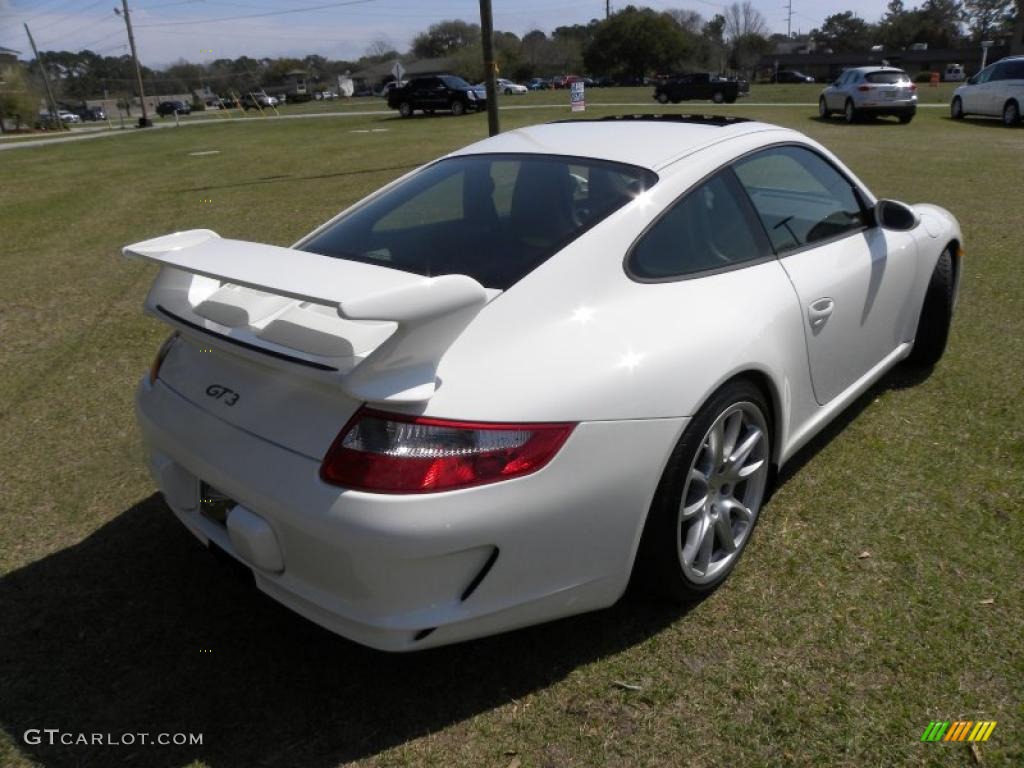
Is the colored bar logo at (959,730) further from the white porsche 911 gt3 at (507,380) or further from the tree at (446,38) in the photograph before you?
the tree at (446,38)

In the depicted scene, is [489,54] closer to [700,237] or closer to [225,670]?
[700,237]

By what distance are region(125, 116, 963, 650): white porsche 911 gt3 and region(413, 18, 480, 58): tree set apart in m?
120

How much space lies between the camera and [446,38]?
11556 centimetres

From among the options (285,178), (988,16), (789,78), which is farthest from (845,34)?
(285,178)

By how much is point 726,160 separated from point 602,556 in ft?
4.92

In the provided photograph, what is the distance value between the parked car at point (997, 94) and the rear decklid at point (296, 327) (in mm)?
22242

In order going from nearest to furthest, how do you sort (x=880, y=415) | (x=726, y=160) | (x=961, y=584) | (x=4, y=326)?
(x=961, y=584), (x=726, y=160), (x=880, y=415), (x=4, y=326)

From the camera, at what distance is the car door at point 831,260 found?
286cm

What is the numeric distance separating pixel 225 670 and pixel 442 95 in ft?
100.0

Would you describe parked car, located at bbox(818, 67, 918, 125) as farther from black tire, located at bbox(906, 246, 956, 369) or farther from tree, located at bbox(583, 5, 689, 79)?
tree, located at bbox(583, 5, 689, 79)

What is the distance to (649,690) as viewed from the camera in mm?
2211

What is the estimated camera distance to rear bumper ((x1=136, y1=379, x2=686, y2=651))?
186 centimetres

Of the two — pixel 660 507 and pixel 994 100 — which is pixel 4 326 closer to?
pixel 660 507

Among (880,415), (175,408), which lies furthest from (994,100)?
(175,408)
